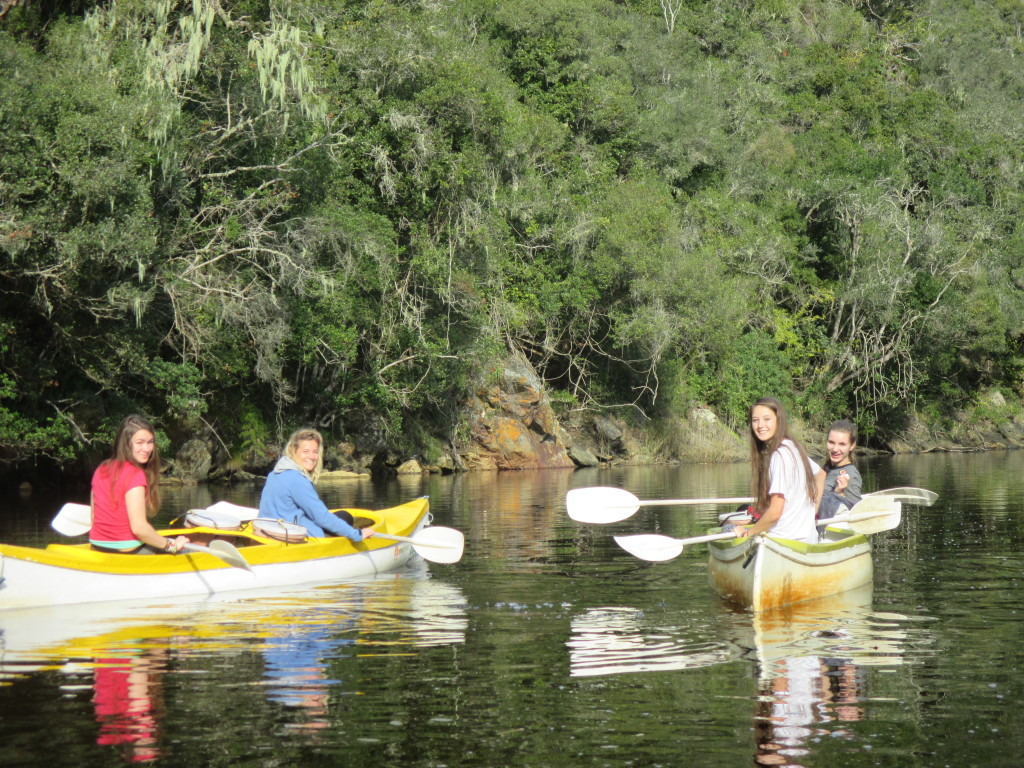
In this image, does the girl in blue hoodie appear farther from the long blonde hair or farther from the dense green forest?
the dense green forest

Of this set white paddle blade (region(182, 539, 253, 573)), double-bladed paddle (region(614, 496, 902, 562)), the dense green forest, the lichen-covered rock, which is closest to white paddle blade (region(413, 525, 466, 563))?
double-bladed paddle (region(614, 496, 902, 562))

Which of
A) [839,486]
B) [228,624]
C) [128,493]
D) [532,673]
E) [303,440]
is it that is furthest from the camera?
[839,486]

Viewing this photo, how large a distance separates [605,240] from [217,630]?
84.3 ft

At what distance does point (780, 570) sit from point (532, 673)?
2.69m

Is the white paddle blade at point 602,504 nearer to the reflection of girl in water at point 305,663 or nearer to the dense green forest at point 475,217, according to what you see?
the reflection of girl in water at point 305,663

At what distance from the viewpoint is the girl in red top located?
8.68 metres

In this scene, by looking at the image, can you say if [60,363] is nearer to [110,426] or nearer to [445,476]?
[110,426]

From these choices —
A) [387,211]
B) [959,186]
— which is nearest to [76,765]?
[387,211]

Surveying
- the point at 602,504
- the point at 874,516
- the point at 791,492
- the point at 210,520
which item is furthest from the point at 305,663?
the point at 874,516

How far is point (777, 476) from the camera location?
28.7 feet

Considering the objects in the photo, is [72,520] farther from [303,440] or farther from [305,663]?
[305,663]

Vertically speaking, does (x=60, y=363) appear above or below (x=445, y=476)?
above

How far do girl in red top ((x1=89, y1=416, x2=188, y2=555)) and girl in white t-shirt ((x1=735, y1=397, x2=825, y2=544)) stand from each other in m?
4.29

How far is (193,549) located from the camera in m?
9.62
